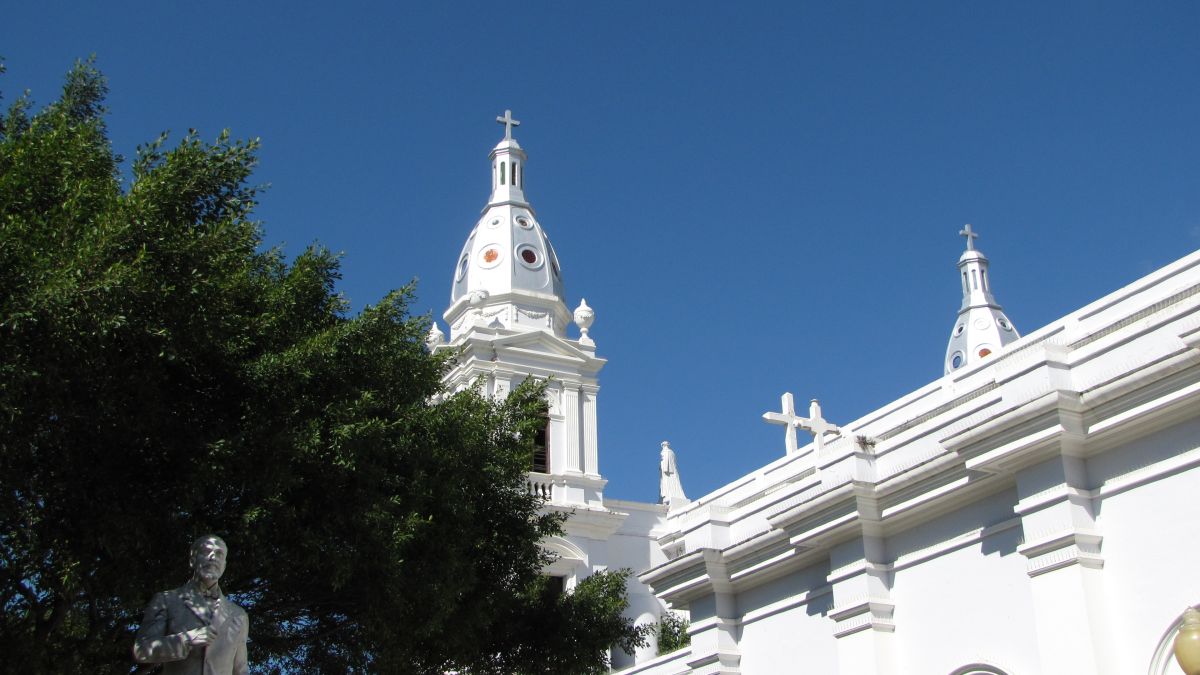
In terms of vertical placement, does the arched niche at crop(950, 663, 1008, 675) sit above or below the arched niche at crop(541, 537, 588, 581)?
A: below

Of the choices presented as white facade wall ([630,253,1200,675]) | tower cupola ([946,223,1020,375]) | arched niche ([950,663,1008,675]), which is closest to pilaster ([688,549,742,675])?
white facade wall ([630,253,1200,675])

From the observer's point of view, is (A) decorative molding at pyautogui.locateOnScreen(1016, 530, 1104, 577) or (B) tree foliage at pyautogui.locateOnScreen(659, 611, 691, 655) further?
(B) tree foliage at pyautogui.locateOnScreen(659, 611, 691, 655)

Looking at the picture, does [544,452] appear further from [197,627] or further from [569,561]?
[197,627]

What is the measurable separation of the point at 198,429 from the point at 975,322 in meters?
32.5

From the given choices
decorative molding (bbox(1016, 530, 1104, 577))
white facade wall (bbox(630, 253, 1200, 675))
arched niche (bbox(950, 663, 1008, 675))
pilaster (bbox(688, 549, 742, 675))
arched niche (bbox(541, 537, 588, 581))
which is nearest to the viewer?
white facade wall (bbox(630, 253, 1200, 675))

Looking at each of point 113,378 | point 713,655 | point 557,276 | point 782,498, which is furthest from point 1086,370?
point 557,276

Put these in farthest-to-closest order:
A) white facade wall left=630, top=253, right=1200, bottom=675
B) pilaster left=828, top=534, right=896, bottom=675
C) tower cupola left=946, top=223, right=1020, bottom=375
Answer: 1. tower cupola left=946, top=223, right=1020, bottom=375
2. pilaster left=828, top=534, right=896, bottom=675
3. white facade wall left=630, top=253, right=1200, bottom=675

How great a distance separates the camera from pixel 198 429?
529 inches

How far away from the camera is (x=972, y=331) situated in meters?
41.6

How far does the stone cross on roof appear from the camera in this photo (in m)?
18.6

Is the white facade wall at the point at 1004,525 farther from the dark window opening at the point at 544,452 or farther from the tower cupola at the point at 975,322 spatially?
the tower cupola at the point at 975,322

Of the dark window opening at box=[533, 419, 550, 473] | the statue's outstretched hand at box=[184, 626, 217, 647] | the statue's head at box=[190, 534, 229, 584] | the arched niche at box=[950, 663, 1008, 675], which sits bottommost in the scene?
the statue's outstretched hand at box=[184, 626, 217, 647]

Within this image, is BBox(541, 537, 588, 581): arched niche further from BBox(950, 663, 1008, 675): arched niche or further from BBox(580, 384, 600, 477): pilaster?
BBox(950, 663, 1008, 675): arched niche

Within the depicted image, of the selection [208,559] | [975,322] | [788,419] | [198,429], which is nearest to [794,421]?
[788,419]
